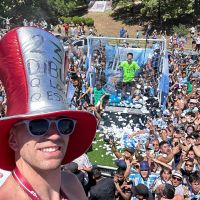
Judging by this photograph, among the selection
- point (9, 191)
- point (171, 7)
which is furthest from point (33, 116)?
point (171, 7)

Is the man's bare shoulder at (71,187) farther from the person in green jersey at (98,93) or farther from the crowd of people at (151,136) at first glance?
the person in green jersey at (98,93)

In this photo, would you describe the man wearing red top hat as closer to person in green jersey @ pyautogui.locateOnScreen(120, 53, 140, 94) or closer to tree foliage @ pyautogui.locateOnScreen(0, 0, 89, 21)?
person in green jersey @ pyautogui.locateOnScreen(120, 53, 140, 94)

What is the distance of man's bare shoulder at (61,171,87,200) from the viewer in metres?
2.36

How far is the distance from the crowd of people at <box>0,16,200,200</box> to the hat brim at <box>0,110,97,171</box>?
1.34 ft

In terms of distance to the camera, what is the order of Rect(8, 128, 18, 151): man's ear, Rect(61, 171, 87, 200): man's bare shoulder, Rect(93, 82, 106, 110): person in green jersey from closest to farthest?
Rect(8, 128, 18, 151): man's ear
Rect(61, 171, 87, 200): man's bare shoulder
Rect(93, 82, 106, 110): person in green jersey

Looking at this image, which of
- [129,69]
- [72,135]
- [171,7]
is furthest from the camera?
[171,7]

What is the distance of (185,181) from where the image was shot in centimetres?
593

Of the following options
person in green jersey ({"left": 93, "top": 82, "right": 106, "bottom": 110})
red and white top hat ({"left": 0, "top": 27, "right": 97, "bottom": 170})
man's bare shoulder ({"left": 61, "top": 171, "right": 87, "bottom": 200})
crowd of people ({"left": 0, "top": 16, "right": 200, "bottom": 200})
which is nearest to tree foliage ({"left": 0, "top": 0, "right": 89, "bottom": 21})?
crowd of people ({"left": 0, "top": 16, "right": 200, "bottom": 200})

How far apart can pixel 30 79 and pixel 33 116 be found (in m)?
0.19

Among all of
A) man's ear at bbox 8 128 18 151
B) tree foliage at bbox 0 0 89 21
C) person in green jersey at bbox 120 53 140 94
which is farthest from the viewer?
tree foliage at bbox 0 0 89 21

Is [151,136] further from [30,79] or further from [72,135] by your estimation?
[30,79]

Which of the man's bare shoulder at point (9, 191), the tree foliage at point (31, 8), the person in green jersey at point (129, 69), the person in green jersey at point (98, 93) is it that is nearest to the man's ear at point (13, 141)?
the man's bare shoulder at point (9, 191)

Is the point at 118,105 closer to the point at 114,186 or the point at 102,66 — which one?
the point at 102,66

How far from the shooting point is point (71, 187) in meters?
2.43
